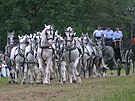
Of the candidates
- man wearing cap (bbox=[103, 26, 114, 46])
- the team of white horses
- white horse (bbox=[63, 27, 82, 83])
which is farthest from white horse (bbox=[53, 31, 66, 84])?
man wearing cap (bbox=[103, 26, 114, 46])

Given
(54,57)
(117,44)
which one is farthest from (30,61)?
(117,44)

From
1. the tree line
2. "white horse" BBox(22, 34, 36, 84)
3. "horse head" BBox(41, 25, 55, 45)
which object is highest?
the tree line

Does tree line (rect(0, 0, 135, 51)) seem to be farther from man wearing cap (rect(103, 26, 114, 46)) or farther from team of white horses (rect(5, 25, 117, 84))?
team of white horses (rect(5, 25, 117, 84))

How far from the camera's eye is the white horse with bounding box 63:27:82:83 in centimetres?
2011

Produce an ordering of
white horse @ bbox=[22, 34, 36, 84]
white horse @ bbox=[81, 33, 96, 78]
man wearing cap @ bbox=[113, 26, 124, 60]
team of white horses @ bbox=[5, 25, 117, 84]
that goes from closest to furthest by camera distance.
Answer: team of white horses @ bbox=[5, 25, 117, 84], white horse @ bbox=[22, 34, 36, 84], white horse @ bbox=[81, 33, 96, 78], man wearing cap @ bbox=[113, 26, 124, 60]

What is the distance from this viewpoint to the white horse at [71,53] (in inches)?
792

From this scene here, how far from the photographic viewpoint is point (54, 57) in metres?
21.7

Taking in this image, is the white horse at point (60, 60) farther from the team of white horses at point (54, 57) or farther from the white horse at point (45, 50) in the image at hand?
the white horse at point (45, 50)

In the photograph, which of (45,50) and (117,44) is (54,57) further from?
(117,44)

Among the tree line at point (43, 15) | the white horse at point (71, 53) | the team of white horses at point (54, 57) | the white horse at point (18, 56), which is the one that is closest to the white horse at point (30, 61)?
the team of white horses at point (54, 57)

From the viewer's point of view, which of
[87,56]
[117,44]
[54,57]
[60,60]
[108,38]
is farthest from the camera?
[108,38]

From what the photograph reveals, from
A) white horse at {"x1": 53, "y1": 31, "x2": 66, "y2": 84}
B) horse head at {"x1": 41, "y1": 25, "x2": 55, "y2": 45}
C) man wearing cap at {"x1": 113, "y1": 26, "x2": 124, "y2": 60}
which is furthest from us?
man wearing cap at {"x1": 113, "y1": 26, "x2": 124, "y2": 60}

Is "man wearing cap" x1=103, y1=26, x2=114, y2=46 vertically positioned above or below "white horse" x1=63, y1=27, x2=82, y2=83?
above

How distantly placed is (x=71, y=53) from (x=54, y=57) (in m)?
1.56
